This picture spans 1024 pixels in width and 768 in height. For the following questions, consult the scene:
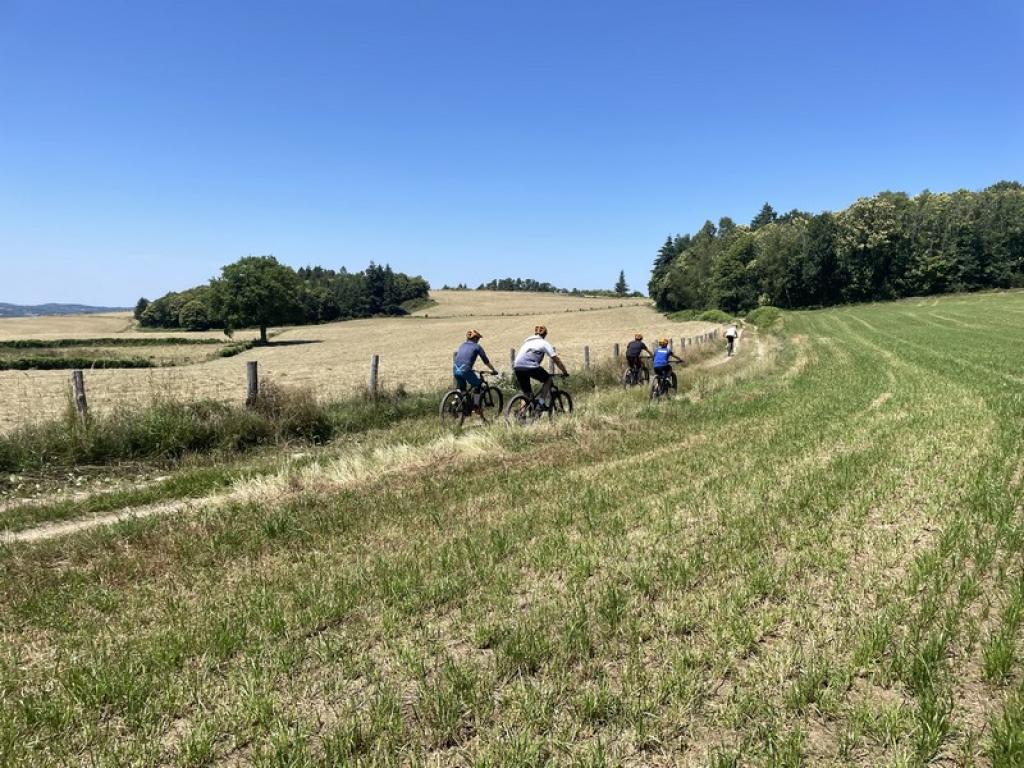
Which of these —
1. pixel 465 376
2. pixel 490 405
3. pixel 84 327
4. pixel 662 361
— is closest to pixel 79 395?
pixel 465 376

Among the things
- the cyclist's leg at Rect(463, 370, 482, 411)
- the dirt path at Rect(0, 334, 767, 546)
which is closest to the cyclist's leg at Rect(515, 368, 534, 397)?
the cyclist's leg at Rect(463, 370, 482, 411)

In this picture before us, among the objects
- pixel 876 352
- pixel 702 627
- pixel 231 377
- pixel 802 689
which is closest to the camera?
pixel 802 689

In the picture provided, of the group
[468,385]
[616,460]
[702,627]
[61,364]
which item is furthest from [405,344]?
[702,627]

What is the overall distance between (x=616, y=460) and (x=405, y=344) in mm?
55574

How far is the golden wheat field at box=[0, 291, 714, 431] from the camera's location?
21.0m

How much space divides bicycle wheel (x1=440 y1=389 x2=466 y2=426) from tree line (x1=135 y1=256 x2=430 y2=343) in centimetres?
5864

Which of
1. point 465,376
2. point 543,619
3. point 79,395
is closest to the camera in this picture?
point 543,619

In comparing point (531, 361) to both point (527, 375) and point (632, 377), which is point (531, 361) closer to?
point (527, 375)

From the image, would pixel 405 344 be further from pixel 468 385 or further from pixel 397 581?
pixel 397 581

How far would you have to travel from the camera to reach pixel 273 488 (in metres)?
7.07

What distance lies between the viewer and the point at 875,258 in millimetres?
82875

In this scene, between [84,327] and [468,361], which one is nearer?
[468,361]

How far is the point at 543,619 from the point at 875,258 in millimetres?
96490

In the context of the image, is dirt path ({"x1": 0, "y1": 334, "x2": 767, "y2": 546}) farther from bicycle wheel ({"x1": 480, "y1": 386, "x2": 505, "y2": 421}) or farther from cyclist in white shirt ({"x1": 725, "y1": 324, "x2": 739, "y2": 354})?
cyclist in white shirt ({"x1": 725, "y1": 324, "x2": 739, "y2": 354})
